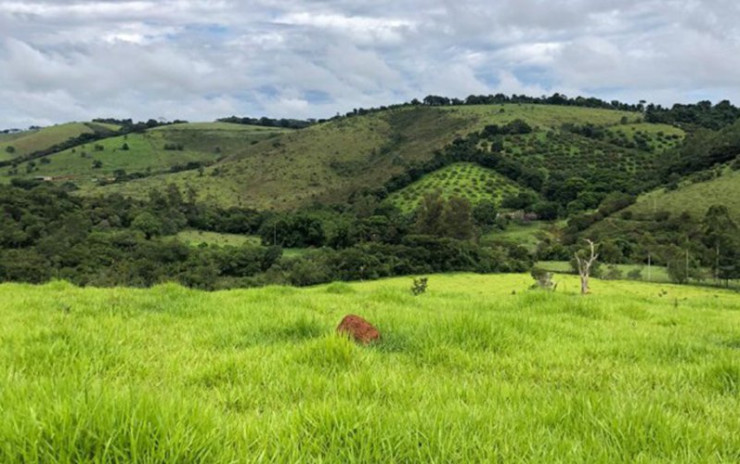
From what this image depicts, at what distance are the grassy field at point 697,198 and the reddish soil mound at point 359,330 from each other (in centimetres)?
13428

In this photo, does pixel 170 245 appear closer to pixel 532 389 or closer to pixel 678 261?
pixel 678 261

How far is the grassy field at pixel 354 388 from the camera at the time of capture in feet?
9.01

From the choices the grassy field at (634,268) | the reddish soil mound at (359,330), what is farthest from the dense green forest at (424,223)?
the reddish soil mound at (359,330)

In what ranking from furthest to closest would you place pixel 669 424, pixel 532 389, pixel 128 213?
1. pixel 128 213
2. pixel 532 389
3. pixel 669 424

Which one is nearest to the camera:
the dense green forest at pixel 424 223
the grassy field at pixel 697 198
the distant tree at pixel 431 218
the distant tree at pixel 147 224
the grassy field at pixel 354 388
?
the grassy field at pixel 354 388

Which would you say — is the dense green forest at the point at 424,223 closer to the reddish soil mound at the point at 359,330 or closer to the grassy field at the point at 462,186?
the grassy field at the point at 462,186

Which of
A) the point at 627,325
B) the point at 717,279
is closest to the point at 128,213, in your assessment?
the point at 717,279

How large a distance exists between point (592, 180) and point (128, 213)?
143 metres

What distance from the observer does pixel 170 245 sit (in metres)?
111

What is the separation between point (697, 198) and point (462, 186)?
6970 centimetres

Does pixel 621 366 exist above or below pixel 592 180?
below

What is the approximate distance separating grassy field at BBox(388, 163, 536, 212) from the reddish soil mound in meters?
157

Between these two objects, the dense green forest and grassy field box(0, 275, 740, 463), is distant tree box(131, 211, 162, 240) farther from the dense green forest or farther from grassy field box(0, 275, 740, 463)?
grassy field box(0, 275, 740, 463)

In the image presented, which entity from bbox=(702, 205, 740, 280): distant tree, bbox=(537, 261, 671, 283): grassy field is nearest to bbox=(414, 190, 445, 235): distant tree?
bbox=(537, 261, 671, 283): grassy field
